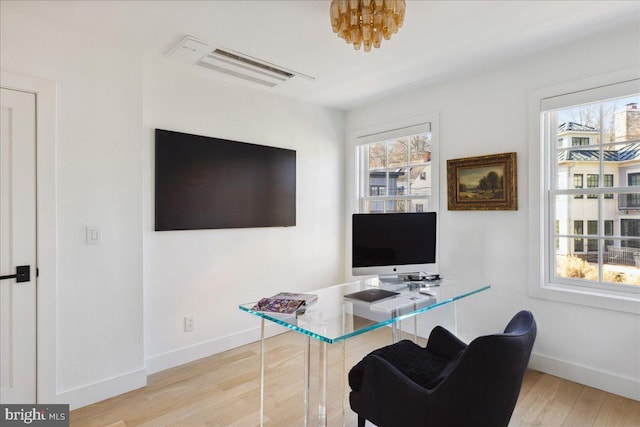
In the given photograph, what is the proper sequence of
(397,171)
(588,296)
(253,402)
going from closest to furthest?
1. (253,402)
2. (588,296)
3. (397,171)

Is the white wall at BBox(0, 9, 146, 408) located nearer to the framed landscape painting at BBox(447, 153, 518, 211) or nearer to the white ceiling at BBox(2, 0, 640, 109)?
the white ceiling at BBox(2, 0, 640, 109)

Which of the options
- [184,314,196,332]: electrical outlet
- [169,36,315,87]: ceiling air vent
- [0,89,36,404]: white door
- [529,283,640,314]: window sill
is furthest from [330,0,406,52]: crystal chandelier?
[184,314,196,332]: electrical outlet

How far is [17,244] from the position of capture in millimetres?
2096

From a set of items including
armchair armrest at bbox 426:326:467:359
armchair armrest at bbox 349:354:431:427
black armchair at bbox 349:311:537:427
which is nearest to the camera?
black armchair at bbox 349:311:537:427

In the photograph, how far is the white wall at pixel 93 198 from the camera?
2.21 m

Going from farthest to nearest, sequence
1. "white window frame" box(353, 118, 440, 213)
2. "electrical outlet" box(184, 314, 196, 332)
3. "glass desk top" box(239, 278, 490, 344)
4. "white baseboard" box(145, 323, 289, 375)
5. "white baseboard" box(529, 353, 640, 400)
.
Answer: "white window frame" box(353, 118, 440, 213) < "electrical outlet" box(184, 314, 196, 332) < "white baseboard" box(145, 323, 289, 375) < "white baseboard" box(529, 353, 640, 400) < "glass desk top" box(239, 278, 490, 344)

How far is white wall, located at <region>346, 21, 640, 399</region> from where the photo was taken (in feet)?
7.80

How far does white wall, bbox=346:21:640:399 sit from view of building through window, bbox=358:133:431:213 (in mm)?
243

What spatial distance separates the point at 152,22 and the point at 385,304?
2.29m

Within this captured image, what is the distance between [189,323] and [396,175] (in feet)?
8.33

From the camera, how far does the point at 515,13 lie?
6.98 feet

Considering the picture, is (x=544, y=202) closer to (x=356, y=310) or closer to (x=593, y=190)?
(x=593, y=190)

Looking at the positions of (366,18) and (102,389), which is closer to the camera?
(366,18)

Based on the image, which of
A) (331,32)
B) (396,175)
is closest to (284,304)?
(331,32)
